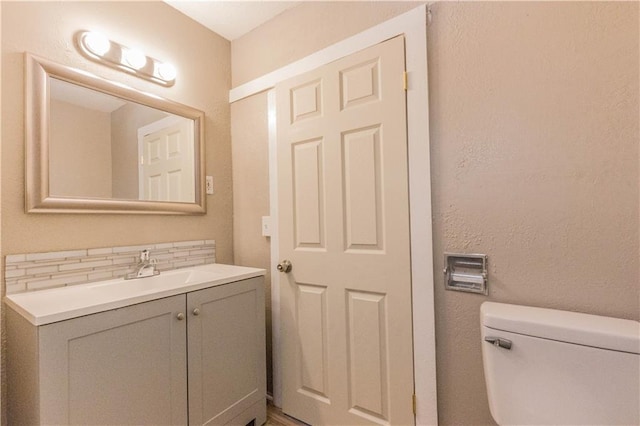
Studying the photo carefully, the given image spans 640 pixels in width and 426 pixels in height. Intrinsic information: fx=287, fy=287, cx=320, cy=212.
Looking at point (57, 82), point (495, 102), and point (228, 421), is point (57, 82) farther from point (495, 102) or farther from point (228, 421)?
point (495, 102)

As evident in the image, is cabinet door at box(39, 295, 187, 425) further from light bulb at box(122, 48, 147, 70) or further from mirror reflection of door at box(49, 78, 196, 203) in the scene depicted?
light bulb at box(122, 48, 147, 70)

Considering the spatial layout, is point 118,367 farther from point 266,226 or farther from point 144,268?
point 266,226

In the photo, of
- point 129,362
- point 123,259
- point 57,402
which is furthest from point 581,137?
point 123,259

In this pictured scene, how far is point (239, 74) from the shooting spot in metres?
1.96

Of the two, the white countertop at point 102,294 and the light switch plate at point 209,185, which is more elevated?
the light switch plate at point 209,185

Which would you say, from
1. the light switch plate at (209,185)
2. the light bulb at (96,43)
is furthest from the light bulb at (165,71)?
the light switch plate at (209,185)

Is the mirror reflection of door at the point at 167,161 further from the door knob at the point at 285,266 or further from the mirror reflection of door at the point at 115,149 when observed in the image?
the door knob at the point at 285,266

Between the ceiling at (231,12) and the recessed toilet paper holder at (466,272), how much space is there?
5.35 ft

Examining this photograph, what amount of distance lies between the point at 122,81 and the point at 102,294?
3.44 ft

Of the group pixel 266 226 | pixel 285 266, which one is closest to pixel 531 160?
pixel 285 266

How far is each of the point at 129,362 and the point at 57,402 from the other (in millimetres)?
199

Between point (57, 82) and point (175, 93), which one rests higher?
point (175, 93)

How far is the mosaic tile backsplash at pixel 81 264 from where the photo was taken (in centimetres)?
113

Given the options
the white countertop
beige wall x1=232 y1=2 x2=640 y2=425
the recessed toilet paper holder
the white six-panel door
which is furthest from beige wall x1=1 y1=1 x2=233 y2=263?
the recessed toilet paper holder
